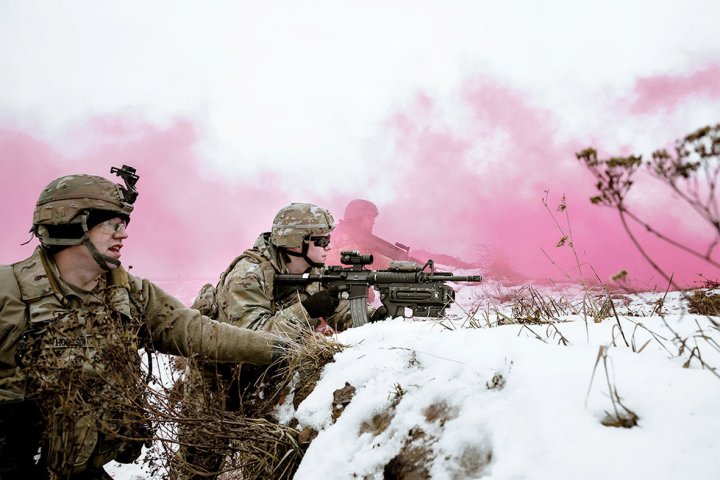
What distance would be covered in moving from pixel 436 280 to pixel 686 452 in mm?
3837

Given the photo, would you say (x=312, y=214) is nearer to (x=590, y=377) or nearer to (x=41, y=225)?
(x=41, y=225)

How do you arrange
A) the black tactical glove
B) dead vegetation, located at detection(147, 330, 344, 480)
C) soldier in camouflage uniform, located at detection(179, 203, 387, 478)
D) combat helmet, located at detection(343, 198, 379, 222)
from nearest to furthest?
dead vegetation, located at detection(147, 330, 344, 480)
soldier in camouflage uniform, located at detection(179, 203, 387, 478)
the black tactical glove
combat helmet, located at detection(343, 198, 379, 222)

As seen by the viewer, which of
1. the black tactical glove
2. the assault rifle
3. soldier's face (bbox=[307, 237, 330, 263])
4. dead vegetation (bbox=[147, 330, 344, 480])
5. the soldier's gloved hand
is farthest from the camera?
soldier's face (bbox=[307, 237, 330, 263])

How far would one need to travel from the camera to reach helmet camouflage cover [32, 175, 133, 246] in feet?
10.3

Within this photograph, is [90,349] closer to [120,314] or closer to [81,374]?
[120,314]

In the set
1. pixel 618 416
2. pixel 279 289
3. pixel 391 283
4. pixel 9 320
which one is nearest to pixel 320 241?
pixel 279 289

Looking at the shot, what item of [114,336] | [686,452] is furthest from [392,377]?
[114,336]

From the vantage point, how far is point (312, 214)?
5602mm

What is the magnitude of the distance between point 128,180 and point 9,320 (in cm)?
117

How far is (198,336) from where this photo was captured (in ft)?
10.9

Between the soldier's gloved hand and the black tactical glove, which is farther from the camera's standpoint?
the soldier's gloved hand

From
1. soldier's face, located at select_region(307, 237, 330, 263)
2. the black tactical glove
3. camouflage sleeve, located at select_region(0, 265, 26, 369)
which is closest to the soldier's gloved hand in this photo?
the black tactical glove

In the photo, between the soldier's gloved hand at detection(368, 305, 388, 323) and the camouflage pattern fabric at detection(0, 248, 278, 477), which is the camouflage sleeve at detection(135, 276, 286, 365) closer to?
the camouflage pattern fabric at detection(0, 248, 278, 477)

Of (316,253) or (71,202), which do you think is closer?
(71,202)
